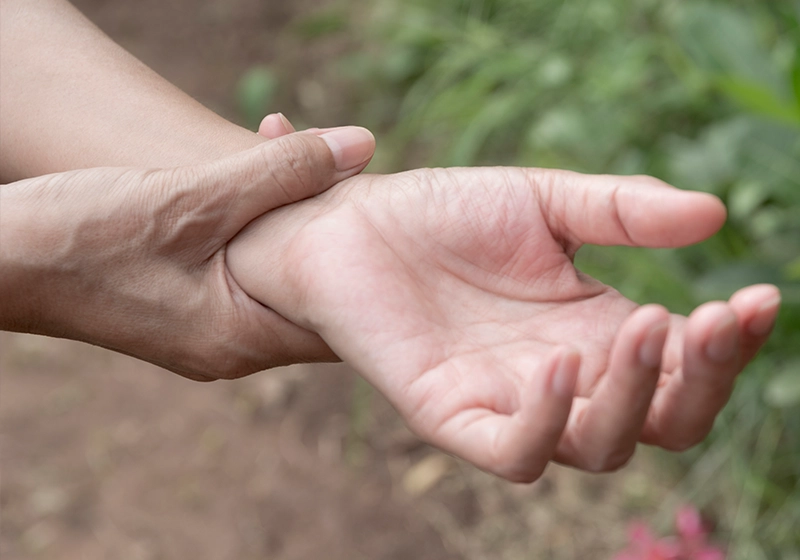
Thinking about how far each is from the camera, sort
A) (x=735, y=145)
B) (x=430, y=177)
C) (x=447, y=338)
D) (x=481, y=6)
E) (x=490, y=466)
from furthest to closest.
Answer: (x=481, y=6)
(x=735, y=145)
(x=430, y=177)
(x=447, y=338)
(x=490, y=466)

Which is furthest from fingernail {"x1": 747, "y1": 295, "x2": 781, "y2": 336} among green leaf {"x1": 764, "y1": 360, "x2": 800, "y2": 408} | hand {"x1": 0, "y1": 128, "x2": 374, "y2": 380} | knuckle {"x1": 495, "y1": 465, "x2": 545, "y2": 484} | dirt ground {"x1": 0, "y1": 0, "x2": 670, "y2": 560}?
dirt ground {"x1": 0, "y1": 0, "x2": 670, "y2": 560}

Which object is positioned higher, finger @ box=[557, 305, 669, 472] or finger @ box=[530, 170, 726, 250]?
finger @ box=[530, 170, 726, 250]

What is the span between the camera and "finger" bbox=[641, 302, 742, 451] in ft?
2.47

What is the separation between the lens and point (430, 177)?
108cm

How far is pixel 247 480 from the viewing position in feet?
6.59

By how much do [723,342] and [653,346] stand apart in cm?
7

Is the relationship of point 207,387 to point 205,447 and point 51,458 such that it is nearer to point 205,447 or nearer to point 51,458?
Answer: point 205,447

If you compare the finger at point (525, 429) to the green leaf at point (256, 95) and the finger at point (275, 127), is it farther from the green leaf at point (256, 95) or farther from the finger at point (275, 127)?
the green leaf at point (256, 95)

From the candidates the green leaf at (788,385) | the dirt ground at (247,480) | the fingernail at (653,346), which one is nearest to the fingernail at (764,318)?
the fingernail at (653,346)

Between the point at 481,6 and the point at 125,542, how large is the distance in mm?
2135

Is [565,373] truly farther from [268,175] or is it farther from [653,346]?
[268,175]

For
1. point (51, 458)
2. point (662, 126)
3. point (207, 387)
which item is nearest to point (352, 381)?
point (207, 387)

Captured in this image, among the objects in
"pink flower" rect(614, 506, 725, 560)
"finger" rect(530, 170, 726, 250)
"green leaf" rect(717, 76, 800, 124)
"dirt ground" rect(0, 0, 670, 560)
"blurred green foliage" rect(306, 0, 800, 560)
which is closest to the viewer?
"finger" rect(530, 170, 726, 250)

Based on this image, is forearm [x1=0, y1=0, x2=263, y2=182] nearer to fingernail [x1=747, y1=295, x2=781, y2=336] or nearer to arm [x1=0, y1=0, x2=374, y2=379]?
arm [x1=0, y1=0, x2=374, y2=379]
